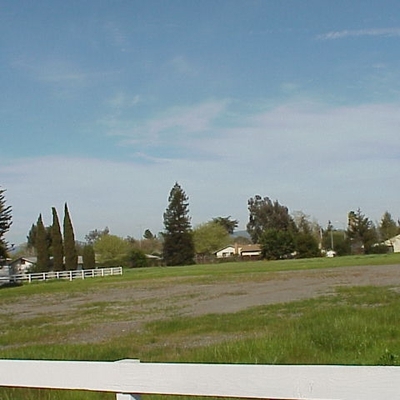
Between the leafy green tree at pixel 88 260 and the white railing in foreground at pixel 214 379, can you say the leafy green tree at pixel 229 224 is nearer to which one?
the leafy green tree at pixel 88 260

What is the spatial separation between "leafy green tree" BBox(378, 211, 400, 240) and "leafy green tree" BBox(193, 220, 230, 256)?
35929 mm

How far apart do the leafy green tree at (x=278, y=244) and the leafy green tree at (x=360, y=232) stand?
542 inches

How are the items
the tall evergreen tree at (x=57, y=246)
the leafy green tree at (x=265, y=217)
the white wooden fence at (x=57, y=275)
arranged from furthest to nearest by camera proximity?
the leafy green tree at (x=265, y=217) < the tall evergreen tree at (x=57, y=246) < the white wooden fence at (x=57, y=275)

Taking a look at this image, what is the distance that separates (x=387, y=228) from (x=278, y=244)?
3584cm

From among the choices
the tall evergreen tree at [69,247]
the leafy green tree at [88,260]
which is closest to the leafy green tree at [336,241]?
the leafy green tree at [88,260]

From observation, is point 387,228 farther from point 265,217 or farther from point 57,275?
point 57,275

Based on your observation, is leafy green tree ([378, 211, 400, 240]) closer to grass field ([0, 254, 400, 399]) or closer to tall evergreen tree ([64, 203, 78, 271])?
tall evergreen tree ([64, 203, 78, 271])

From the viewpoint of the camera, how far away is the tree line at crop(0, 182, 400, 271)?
82312 millimetres

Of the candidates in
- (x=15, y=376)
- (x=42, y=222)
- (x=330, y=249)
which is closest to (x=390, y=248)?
(x=330, y=249)

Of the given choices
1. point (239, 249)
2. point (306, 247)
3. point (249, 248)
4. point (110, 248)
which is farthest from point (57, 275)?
point (249, 248)

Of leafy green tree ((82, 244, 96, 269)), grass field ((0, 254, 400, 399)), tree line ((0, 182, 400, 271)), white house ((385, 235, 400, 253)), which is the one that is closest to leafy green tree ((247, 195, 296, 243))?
tree line ((0, 182, 400, 271))

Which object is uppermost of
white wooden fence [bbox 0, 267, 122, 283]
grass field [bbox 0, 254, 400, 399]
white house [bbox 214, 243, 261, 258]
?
white house [bbox 214, 243, 261, 258]

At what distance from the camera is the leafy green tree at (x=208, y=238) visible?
475 ft

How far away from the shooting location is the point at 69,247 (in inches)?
3226
